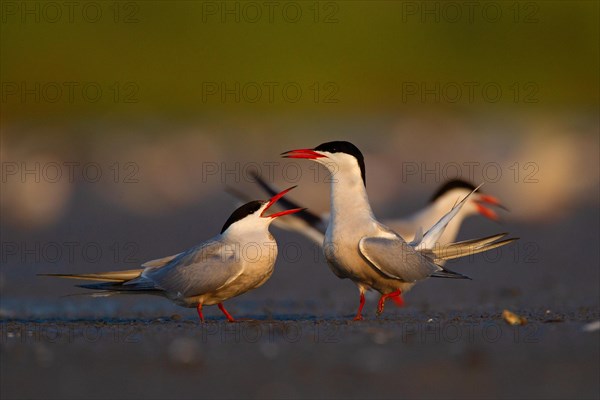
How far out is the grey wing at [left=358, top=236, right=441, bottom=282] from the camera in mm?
5992

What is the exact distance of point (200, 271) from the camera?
5996 millimetres

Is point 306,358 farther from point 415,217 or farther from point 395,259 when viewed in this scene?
point 415,217

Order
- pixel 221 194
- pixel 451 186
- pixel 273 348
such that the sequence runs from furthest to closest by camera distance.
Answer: pixel 221 194, pixel 451 186, pixel 273 348

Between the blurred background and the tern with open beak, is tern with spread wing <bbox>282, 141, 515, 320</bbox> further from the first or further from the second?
the blurred background

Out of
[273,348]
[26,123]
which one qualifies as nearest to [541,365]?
[273,348]

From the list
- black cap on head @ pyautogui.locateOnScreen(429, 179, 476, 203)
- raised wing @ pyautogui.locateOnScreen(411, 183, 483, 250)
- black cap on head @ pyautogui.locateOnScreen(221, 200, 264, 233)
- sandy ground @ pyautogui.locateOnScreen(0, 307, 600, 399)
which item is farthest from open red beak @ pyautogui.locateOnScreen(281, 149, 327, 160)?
black cap on head @ pyautogui.locateOnScreen(429, 179, 476, 203)

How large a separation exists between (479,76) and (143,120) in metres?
4.70

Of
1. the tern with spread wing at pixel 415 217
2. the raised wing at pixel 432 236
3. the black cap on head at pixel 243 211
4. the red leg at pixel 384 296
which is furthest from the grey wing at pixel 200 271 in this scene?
the tern with spread wing at pixel 415 217

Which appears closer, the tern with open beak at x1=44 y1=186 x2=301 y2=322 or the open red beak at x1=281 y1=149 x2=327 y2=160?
the tern with open beak at x1=44 y1=186 x2=301 y2=322

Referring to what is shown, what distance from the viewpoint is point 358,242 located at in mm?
6059

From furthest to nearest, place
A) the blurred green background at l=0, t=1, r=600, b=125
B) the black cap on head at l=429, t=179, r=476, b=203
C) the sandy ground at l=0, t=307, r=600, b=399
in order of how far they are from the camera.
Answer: the blurred green background at l=0, t=1, r=600, b=125
the black cap on head at l=429, t=179, r=476, b=203
the sandy ground at l=0, t=307, r=600, b=399

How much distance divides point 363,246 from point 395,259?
17 centimetres

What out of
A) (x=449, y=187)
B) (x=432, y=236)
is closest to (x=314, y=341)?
(x=432, y=236)

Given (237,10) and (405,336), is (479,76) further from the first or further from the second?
(405,336)
